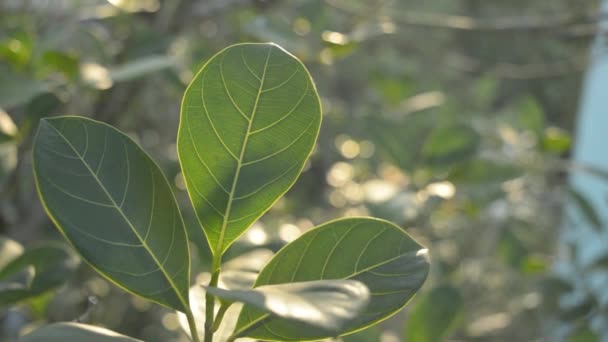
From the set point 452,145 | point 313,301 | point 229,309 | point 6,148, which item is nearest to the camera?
point 313,301

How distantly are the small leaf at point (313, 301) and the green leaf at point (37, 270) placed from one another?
0.23 metres

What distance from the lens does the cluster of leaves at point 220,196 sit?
37 centimetres

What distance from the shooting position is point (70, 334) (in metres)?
0.33

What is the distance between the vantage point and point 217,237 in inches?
15.4

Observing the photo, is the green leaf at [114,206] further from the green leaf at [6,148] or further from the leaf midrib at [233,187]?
the green leaf at [6,148]

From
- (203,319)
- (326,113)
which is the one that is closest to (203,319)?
(203,319)

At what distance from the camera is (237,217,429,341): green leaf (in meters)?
0.38

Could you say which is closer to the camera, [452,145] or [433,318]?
[433,318]

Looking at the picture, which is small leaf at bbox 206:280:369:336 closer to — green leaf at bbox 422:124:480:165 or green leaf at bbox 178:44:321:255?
green leaf at bbox 178:44:321:255

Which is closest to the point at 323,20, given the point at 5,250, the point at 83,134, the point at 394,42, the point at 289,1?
the point at 289,1

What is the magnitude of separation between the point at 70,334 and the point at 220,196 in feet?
0.35

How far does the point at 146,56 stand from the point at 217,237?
56cm

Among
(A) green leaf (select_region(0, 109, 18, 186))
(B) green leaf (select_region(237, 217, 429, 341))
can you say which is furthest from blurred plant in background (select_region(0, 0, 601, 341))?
(B) green leaf (select_region(237, 217, 429, 341))

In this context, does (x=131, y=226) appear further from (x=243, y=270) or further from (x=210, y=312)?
(x=243, y=270)
